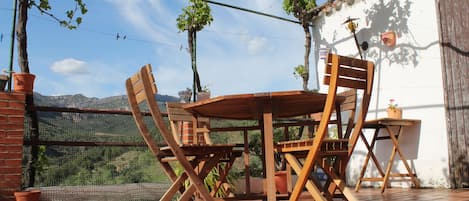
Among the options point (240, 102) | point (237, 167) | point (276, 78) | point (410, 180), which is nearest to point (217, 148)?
point (240, 102)

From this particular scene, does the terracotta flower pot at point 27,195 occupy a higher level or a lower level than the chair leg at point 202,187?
lower

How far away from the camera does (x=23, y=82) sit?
12.4 feet

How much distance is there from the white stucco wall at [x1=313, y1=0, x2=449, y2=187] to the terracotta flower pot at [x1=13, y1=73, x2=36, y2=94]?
4.18 metres

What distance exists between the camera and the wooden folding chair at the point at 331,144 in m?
2.11

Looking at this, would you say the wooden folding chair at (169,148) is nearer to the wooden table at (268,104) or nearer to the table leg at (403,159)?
the wooden table at (268,104)

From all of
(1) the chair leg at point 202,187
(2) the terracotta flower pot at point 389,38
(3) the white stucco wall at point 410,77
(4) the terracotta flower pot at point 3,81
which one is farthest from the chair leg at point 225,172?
(2) the terracotta flower pot at point 389,38

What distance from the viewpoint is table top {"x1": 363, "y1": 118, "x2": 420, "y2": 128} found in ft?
15.1

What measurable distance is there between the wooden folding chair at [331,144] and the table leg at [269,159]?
0.11 m

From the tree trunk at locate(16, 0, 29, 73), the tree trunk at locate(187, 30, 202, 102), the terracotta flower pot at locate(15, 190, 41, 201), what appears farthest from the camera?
the tree trunk at locate(187, 30, 202, 102)

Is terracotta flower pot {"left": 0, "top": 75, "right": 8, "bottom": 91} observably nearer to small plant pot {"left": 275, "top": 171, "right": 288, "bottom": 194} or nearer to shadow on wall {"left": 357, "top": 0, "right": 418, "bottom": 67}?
small plant pot {"left": 275, "top": 171, "right": 288, "bottom": 194}

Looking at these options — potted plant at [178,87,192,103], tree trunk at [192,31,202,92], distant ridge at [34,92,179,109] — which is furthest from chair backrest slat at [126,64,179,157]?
tree trunk at [192,31,202,92]

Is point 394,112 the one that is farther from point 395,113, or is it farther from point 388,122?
point 388,122

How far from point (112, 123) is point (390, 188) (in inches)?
135

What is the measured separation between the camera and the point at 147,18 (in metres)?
8.65
